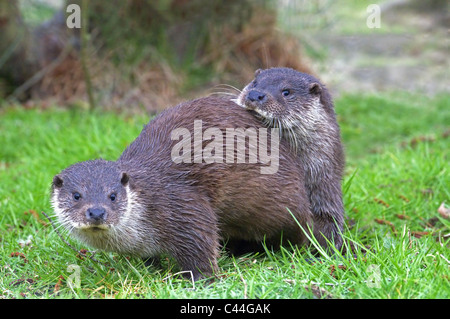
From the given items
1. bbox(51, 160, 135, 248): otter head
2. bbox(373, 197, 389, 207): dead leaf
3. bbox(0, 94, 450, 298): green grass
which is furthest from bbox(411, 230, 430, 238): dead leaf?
bbox(51, 160, 135, 248): otter head

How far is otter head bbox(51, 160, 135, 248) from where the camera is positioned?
3.66m

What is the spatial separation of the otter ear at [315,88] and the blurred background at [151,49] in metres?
4.09

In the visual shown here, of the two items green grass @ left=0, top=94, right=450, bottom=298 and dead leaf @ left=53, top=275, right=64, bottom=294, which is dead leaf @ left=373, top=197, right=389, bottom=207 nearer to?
green grass @ left=0, top=94, right=450, bottom=298

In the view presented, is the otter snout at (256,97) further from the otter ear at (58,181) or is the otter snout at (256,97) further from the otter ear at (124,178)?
the otter ear at (58,181)

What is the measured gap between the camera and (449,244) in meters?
4.72

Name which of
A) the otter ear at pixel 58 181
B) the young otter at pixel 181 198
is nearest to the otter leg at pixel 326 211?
the young otter at pixel 181 198

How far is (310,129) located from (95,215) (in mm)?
1706

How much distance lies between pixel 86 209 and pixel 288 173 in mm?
1433

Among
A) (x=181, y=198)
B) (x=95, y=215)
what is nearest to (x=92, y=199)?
(x=95, y=215)

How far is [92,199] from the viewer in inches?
146

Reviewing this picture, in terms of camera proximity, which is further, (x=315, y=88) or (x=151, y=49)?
(x=151, y=49)

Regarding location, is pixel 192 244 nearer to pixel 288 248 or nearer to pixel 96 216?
pixel 96 216
